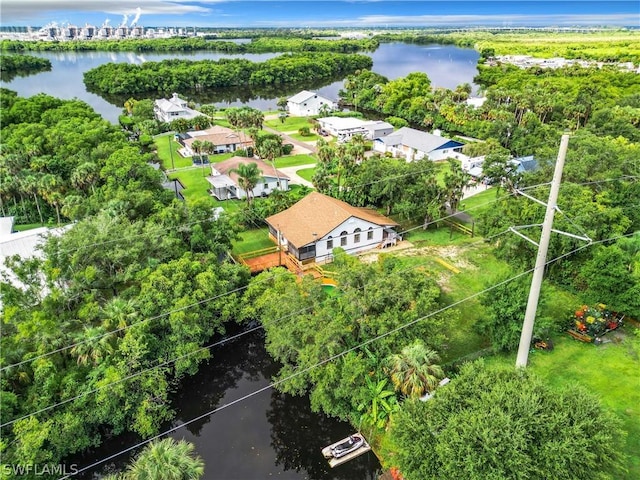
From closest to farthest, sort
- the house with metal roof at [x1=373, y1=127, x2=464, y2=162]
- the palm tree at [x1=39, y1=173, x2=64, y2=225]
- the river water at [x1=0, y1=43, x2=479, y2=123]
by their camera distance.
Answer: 1. the palm tree at [x1=39, y1=173, x2=64, y2=225]
2. the house with metal roof at [x1=373, y1=127, x2=464, y2=162]
3. the river water at [x1=0, y1=43, x2=479, y2=123]

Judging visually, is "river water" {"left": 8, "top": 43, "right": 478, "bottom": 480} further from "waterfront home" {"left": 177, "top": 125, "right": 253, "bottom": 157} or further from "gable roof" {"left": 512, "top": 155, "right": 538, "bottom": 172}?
"waterfront home" {"left": 177, "top": 125, "right": 253, "bottom": 157}

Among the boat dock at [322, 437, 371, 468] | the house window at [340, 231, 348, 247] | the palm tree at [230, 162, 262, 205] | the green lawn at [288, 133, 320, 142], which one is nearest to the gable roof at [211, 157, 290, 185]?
the palm tree at [230, 162, 262, 205]

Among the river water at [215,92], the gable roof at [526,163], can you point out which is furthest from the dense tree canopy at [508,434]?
the river water at [215,92]

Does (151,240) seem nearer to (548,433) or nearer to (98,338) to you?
(98,338)

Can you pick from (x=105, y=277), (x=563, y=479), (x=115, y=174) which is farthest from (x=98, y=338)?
(x=115, y=174)

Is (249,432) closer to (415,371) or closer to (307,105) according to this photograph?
(415,371)

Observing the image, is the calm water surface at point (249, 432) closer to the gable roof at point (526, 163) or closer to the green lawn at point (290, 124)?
→ the gable roof at point (526, 163)
